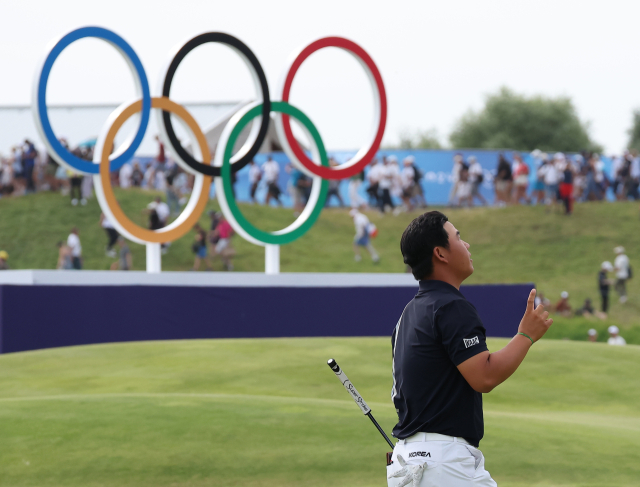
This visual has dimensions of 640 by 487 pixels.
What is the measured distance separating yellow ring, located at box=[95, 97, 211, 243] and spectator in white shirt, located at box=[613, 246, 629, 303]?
1621 cm

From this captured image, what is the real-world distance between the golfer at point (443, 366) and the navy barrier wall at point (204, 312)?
12.3 meters

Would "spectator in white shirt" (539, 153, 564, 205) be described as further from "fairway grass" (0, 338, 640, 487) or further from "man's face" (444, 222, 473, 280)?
"man's face" (444, 222, 473, 280)

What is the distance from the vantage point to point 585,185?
122 feet

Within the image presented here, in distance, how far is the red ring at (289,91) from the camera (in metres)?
18.3

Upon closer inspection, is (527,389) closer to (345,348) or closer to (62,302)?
(345,348)

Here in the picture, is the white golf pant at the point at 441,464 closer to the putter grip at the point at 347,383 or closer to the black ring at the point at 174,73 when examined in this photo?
the putter grip at the point at 347,383

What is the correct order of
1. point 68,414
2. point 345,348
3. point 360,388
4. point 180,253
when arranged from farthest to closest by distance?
point 180,253
point 345,348
point 360,388
point 68,414

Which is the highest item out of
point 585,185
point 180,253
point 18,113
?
point 18,113

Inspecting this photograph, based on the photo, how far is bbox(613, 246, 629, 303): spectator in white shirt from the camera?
28.3 meters

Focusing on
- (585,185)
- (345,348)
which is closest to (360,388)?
(345,348)

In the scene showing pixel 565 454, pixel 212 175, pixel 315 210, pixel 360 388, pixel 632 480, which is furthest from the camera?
pixel 315 210

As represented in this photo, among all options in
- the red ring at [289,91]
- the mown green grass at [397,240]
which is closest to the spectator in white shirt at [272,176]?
the mown green grass at [397,240]

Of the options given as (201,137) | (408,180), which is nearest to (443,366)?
(201,137)

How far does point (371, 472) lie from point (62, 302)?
8.83 meters
